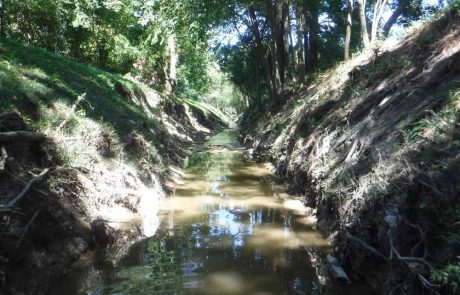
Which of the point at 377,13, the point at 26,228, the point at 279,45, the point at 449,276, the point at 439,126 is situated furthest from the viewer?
the point at 279,45

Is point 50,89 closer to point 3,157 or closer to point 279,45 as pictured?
point 3,157

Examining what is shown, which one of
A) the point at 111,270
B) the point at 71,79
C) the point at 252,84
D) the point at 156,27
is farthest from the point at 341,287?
the point at 252,84

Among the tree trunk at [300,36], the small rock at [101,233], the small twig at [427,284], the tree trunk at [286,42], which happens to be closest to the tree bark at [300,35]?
the tree trunk at [300,36]

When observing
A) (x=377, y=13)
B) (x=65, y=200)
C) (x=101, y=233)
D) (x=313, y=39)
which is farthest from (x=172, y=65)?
(x=101, y=233)

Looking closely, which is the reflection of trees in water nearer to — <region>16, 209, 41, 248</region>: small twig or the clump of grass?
<region>16, 209, 41, 248</region>: small twig

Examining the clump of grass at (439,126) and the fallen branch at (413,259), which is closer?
the fallen branch at (413,259)

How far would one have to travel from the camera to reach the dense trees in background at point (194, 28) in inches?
688

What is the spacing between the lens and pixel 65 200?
6.41 meters

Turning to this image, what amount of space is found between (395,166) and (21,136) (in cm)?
551

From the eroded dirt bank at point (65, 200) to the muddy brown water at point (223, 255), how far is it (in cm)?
37

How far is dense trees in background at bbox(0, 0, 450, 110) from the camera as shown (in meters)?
17.5

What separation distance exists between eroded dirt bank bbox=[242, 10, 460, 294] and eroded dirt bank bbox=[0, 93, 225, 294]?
358 centimetres

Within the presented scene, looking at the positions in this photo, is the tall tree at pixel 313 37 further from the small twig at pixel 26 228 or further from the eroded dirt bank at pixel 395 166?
the small twig at pixel 26 228

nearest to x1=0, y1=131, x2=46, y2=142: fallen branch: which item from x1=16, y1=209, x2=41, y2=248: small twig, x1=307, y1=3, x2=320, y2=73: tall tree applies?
x1=16, y1=209, x2=41, y2=248: small twig
